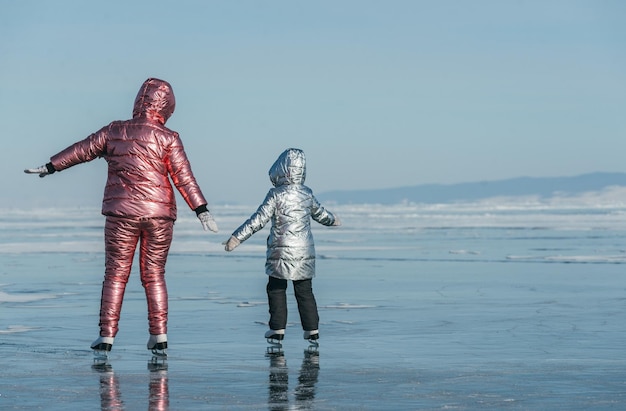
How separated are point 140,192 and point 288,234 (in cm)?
136

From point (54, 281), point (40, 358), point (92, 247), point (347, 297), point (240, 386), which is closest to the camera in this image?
point (240, 386)

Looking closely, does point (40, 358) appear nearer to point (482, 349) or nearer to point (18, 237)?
point (482, 349)

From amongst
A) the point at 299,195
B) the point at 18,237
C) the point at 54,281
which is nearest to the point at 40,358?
the point at 299,195

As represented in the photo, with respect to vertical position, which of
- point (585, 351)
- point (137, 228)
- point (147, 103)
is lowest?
point (585, 351)

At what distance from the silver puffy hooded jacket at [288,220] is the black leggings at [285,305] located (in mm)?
78

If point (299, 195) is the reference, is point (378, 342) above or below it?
below

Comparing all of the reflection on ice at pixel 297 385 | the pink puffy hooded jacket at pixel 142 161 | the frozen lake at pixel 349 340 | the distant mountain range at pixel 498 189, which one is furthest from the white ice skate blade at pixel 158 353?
the distant mountain range at pixel 498 189

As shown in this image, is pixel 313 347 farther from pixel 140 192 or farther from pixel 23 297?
pixel 23 297

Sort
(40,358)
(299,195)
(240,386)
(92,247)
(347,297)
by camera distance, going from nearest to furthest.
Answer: (240,386) → (40,358) → (299,195) → (347,297) → (92,247)

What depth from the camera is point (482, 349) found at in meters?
8.38

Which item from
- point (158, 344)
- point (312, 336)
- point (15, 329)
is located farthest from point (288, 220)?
point (15, 329)

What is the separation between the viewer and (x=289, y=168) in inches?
365

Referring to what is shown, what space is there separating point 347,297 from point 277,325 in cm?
398

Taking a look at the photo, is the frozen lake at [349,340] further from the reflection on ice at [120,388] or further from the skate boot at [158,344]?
the skate boot at [158,344]
